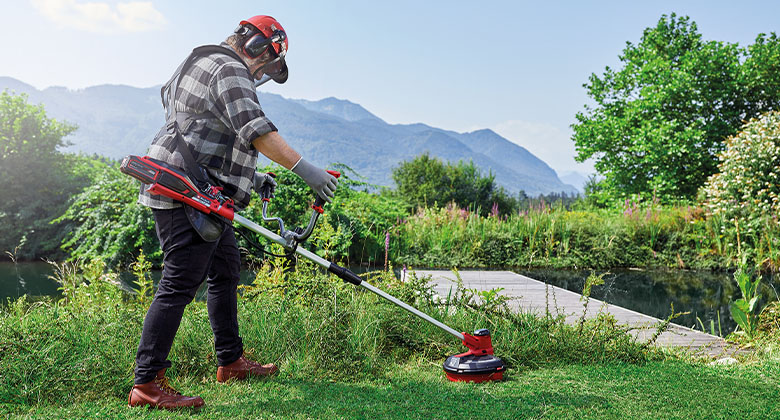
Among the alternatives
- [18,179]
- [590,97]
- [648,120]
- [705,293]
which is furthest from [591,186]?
[18,179]

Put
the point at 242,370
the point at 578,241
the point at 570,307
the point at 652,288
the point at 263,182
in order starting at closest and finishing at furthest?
the point at 242,370 < the point at 263,182 < the point at 570,307 < the point at 652,288 < the point at 578,241

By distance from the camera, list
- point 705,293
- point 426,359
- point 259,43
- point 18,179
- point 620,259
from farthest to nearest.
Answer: point 18,179 → point 620,259 → point 705,293 → point 426,359 → point 259,43

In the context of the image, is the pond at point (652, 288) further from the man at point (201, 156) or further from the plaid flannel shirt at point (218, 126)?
the plaid flannel shirt at point (218, 126)

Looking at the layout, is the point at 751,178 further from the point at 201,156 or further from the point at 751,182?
the point at 201,156

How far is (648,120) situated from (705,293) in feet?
44.4

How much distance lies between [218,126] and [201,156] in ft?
0.52

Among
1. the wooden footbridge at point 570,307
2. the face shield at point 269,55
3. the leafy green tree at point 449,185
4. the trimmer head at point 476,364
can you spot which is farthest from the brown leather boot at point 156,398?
the leafy green tree at point 449,185

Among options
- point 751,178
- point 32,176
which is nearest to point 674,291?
point 751,178

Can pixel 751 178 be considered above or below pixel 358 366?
above

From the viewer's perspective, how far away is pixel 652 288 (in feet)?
22.6

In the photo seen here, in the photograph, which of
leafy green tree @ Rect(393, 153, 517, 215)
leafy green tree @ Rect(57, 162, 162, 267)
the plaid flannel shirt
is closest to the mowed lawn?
the plaid flannel shirt

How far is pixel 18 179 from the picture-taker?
1087cm

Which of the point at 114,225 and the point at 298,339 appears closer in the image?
the point at 298,339

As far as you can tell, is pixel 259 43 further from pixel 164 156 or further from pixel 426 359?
pixel 426 359
